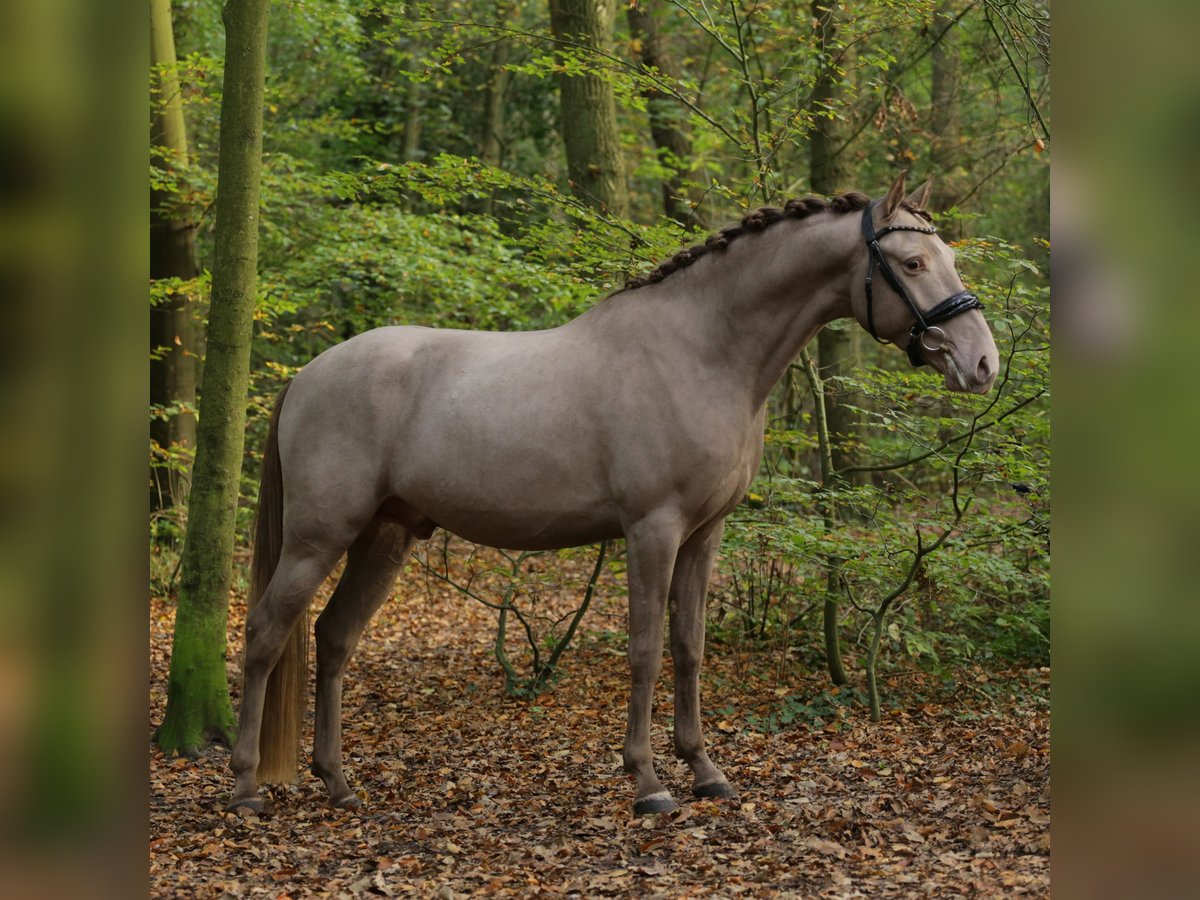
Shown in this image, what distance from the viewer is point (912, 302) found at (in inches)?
181

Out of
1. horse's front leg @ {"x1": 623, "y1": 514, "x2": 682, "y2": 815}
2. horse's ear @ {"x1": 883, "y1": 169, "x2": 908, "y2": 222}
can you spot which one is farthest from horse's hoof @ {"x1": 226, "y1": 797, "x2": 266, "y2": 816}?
horse's ear @ {"x1": 883, "y1": 169, "x2": 908, "y2": 222}

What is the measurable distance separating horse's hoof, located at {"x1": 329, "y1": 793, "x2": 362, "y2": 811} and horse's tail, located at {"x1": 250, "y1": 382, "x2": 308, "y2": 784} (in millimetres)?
283

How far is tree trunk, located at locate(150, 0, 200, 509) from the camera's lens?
380 inches

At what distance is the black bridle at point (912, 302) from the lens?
4535 millimetres

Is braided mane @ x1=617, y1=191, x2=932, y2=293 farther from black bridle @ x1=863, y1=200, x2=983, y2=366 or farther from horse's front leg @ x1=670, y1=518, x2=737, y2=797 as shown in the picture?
horse's front leg @ x1=670, y1=518, x2=737, y2=797

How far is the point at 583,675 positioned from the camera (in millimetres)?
8203

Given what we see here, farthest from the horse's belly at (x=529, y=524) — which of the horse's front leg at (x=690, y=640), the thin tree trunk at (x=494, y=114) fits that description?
the thin tree trunk at (x=494, y=114)

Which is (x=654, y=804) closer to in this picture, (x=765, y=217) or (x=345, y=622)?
(x=345, y=622)

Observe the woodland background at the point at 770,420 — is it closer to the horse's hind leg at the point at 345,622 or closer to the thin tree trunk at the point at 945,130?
the thin tree trunk at the point at 945,130

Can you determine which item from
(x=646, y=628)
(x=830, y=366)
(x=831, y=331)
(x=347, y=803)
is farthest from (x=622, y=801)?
(x=831, y=331)

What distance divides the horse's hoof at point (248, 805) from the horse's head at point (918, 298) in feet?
11.2
